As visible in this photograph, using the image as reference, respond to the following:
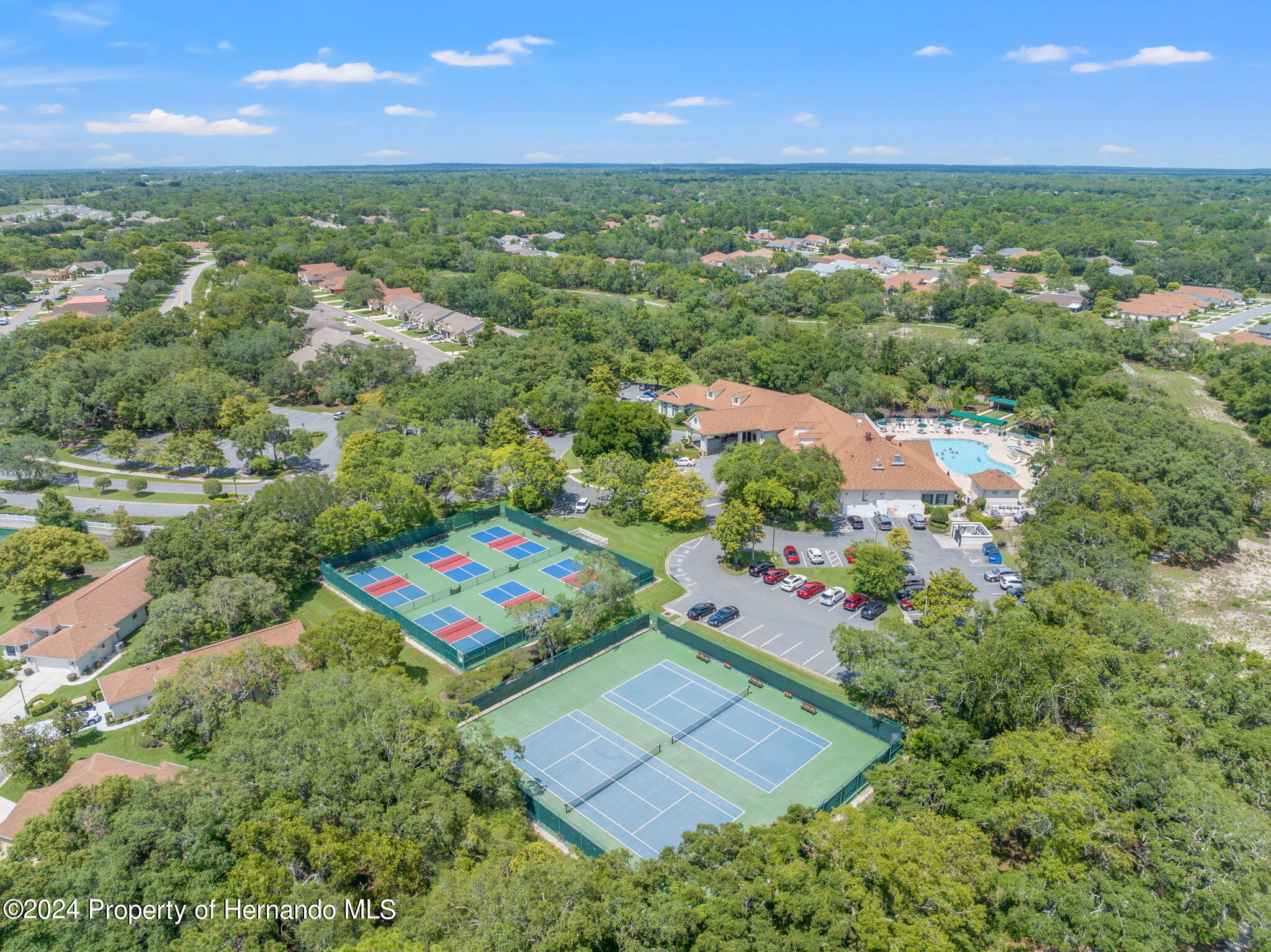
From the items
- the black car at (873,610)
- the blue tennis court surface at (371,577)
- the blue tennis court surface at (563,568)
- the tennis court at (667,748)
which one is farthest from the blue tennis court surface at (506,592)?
the black car at (873,610)

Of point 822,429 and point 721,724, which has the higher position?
point 822,429

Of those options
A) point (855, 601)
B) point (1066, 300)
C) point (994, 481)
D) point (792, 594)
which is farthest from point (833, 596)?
point (1066, 300)

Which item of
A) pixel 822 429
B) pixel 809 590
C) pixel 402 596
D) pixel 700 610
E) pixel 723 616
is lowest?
pixel 402 596

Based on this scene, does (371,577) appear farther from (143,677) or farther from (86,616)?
(86,616)

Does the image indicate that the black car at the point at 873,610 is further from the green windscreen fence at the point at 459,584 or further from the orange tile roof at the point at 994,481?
the orange tile roof at the point at 994,481

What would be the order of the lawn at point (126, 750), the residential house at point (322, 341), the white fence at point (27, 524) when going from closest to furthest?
the lawn at point (126, 750) < the white fence at point (27, 524) < the residential house at point (322, 341)

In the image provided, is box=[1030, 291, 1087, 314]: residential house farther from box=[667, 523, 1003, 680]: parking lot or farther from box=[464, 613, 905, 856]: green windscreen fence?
box=[464, 613, 905, 856]: green windscreen fence
